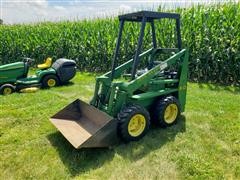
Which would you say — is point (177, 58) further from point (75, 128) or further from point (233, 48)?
point (233, 48)

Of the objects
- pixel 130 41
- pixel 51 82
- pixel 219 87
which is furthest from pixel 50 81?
pixel 219 87

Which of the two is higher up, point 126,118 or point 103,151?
point 126,118

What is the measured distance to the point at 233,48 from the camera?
7.18m

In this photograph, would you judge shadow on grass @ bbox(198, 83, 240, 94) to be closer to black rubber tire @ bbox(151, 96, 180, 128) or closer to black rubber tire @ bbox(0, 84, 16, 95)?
black rubber tire @ bbox(151, 96, 180, 128)

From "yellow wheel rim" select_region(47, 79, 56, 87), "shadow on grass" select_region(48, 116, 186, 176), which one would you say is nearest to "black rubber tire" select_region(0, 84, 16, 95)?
"yellow wheel rim" select_region(47, 79, 56, 87)

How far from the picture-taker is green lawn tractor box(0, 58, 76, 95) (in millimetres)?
7492

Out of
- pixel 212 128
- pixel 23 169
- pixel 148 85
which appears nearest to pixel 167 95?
pixel 148 85

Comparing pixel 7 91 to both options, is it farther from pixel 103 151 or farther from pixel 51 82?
pixel 103 151

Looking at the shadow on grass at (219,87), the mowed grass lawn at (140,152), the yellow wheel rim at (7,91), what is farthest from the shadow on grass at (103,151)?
the yellow wheel rim at (7,91)

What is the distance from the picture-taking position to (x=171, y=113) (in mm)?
4688

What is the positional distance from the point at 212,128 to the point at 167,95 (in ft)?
2.80

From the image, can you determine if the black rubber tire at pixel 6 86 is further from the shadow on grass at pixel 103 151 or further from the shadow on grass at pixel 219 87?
the shadow on grass at pixel 219 87

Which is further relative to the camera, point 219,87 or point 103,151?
point 219,87

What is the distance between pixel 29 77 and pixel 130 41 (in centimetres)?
337
